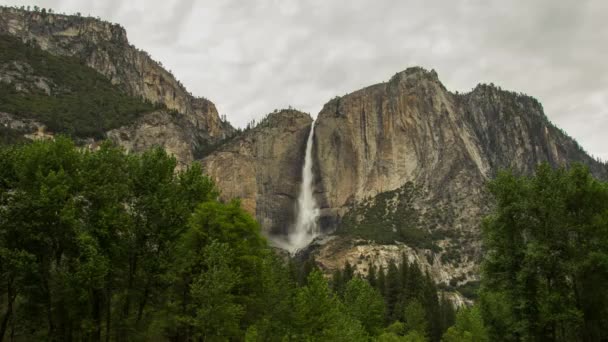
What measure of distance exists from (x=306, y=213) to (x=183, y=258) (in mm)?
160634

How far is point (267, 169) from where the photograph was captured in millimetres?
193750

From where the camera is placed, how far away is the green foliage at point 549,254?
102 ft

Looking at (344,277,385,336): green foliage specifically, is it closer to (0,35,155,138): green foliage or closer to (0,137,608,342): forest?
(0,137,608,342): forest

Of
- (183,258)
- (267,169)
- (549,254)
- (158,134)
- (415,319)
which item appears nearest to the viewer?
(183,258)

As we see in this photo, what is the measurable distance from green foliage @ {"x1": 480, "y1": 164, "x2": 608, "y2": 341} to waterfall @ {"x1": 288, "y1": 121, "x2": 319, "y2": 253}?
144026 mm

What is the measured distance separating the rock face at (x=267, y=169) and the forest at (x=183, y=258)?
149 m

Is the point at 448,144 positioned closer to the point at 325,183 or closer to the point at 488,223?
the point at 325,183

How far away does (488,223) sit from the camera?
34.2m

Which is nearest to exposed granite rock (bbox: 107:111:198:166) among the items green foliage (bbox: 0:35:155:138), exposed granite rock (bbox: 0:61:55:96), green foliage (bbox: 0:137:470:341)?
green foliage (bbox: 0:35:155:138)

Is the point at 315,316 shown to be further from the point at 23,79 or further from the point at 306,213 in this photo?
the point at 306,213

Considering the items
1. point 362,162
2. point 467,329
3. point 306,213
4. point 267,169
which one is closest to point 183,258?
point 467,329

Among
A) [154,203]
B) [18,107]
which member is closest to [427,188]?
[18,107]

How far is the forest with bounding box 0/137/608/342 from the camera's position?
26703mm

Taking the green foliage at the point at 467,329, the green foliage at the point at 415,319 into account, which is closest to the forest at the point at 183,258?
the green foliage at the point at 467,329
